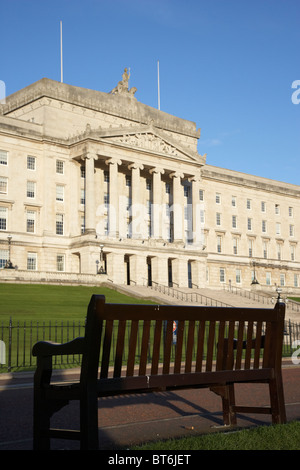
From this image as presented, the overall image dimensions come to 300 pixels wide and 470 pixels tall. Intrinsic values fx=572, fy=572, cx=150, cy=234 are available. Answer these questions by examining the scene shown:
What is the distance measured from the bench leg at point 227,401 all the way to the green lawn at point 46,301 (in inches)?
853

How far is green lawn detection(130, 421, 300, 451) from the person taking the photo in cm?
628

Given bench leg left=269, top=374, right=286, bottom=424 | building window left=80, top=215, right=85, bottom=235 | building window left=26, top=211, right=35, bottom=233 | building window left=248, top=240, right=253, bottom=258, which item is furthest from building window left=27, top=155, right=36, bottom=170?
bench leg left=269, top=374, right=286, bottom=424

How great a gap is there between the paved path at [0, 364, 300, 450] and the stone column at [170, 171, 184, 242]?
177ft

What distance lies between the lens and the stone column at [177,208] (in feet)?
223

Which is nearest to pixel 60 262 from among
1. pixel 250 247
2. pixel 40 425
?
pixel 250 247

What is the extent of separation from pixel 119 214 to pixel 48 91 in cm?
1639

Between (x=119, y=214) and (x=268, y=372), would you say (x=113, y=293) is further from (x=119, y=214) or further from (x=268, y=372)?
(x=268, y=372)

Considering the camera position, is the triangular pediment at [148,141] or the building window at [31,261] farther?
the triangular pediment at [148,141]

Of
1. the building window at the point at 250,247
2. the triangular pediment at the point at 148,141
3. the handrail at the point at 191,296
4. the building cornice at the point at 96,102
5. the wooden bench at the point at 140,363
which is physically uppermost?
the building cornice at the point at 96,102

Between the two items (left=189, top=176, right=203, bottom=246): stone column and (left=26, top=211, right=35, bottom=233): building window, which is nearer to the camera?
(left=26, top=211, right=35, bottom=233): building window

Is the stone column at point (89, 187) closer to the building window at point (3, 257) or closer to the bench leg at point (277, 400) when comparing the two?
the building window at point (3, 257)

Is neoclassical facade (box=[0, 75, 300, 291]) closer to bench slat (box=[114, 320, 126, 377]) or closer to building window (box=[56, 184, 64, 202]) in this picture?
building window (box=[56, 184, 64, 202])

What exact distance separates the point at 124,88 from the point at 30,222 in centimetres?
2631

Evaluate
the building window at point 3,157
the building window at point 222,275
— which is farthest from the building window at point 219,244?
the building window at point 3,157
